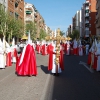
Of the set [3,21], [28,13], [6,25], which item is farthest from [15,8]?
[28,13]

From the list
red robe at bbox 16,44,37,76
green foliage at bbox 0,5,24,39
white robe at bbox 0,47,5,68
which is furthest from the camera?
green foliage at bbox 0,5,24,39

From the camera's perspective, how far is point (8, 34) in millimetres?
47062

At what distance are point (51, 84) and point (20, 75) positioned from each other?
2.62 m

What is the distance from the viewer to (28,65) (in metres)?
10.6

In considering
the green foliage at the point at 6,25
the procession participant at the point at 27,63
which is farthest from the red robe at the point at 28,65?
the green foliage at the point at 6,25

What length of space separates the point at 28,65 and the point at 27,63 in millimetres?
107

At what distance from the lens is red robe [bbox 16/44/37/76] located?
34.7ft

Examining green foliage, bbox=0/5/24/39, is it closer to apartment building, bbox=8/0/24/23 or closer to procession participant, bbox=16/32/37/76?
apartment building, bbox=8/0/24/23

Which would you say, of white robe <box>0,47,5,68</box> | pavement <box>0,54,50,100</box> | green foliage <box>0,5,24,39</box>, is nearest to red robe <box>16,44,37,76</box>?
pavement <box>0,54,50,100</box>

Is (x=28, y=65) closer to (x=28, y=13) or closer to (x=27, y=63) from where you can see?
(x=27, y=63)

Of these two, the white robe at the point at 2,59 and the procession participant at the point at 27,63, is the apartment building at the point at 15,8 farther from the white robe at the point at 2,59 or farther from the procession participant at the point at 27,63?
the procession participant at the point at 27,63

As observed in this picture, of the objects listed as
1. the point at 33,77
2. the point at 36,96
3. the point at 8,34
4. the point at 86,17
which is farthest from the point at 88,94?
the point at 86,17

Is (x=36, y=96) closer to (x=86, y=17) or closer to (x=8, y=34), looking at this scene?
(x=8, y=34)

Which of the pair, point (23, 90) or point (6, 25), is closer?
point (23, 90)
